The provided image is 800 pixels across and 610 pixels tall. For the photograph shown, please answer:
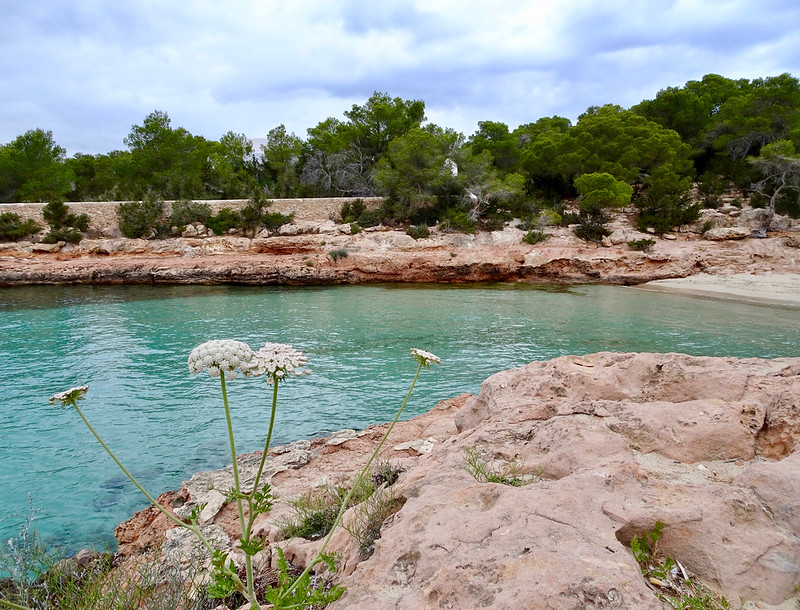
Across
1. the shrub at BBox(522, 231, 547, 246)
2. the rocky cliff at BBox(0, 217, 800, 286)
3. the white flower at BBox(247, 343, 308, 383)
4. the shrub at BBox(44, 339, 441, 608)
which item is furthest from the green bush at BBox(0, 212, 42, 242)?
the white flower at BBox(247, 343, 308, 383)

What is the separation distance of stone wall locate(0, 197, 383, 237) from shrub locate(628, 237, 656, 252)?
15285 millimetres

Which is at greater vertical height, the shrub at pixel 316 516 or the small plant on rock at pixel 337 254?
the small plant on rock at pixel 337 254

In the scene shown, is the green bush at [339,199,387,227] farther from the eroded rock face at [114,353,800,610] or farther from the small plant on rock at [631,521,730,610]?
the small plant on rock at [631,521,730,610]

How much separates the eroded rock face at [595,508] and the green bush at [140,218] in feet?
90.2

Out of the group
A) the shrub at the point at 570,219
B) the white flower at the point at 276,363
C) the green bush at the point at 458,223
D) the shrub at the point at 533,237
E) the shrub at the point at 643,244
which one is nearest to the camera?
the white flower at the point at 276,363

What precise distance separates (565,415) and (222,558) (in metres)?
2.72

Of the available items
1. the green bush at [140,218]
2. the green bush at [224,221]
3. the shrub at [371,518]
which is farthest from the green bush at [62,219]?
the shrub at [371,518]

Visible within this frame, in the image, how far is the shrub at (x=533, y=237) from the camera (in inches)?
1015

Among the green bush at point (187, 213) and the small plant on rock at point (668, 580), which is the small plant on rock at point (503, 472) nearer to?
the small plant on rock at point (668, 580)

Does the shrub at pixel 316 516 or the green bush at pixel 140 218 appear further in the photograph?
the green bush at pixel 140 218

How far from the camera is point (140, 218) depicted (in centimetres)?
2772

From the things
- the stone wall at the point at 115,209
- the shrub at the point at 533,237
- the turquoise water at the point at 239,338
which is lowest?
the turquoise water at the point at 239,338

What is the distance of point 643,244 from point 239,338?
2105 cm

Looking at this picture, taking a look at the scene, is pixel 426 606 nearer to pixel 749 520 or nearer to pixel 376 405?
pixel 749 520
